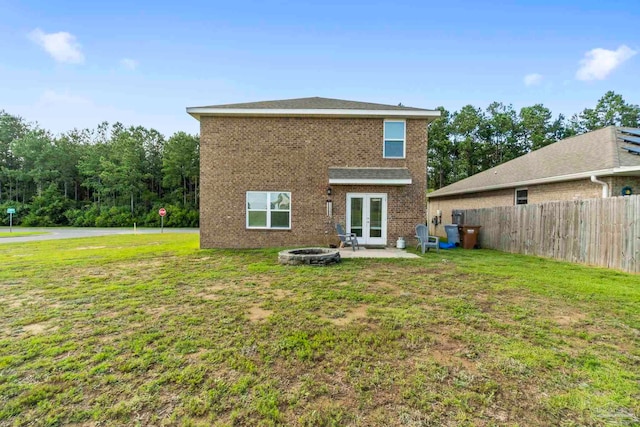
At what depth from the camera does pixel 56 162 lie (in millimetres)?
37969

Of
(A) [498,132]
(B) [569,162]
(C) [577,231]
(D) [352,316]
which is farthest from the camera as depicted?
(A) [498,132]

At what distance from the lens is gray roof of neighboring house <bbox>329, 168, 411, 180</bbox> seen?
11.2 metres

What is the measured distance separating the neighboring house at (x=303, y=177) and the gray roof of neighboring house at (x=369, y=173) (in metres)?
0.10

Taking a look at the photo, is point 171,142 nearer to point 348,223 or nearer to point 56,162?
point 56,162

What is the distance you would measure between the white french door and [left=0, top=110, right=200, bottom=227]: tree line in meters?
25.8

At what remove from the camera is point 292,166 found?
11.8 meters

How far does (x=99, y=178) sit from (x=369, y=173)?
132 ft

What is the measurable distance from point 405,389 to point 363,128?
10.5m

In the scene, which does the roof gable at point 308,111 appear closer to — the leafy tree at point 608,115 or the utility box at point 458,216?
the utility box at point 458,216

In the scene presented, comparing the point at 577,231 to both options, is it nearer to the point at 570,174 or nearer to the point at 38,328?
the point at 570,174

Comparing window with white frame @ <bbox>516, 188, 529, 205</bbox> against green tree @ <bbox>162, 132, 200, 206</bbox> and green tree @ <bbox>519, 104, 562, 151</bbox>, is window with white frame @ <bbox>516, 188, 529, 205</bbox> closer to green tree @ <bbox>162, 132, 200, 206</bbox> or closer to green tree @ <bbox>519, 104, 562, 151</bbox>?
green tree @ <bbox>519, 104, 562, 151</bbox>

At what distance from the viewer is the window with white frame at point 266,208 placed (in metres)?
11.8

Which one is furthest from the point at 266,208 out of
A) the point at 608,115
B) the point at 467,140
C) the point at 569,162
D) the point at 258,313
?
the point at 608,115

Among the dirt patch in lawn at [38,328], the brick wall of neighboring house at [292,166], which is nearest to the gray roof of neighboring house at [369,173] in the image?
the brick wall of neighboring house at [292,166]
